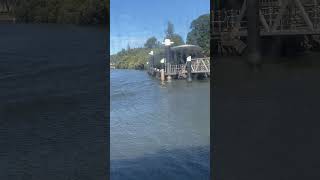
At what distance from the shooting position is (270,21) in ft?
25.5

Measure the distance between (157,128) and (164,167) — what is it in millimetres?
2307

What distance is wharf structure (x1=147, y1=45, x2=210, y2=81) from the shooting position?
7.32 m

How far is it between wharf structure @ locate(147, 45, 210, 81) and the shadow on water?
199 cm

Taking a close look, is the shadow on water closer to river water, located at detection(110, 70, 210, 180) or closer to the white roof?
river water, located at detection(110, 70, 210, 180)
